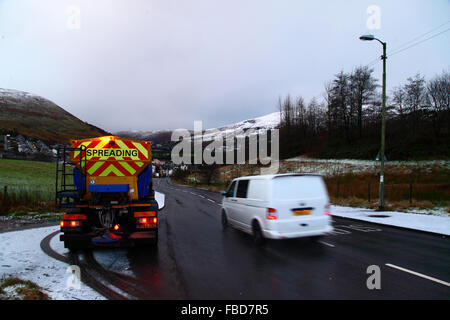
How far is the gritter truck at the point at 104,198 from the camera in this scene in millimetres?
6438

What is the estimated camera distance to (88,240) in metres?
6.46

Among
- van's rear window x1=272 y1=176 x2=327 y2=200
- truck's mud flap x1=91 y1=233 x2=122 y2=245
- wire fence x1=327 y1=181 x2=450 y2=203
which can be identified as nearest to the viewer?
truck's mud flap x1=91 y1=233 x2=122 y2=245

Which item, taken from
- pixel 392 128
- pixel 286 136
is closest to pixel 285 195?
pixel 392 128

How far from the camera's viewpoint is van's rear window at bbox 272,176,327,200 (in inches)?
273

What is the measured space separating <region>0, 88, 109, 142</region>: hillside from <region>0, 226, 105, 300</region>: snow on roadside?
70.6m

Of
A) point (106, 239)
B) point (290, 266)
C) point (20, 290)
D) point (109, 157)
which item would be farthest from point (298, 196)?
point (20, 290)

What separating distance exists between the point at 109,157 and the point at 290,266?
204 inches

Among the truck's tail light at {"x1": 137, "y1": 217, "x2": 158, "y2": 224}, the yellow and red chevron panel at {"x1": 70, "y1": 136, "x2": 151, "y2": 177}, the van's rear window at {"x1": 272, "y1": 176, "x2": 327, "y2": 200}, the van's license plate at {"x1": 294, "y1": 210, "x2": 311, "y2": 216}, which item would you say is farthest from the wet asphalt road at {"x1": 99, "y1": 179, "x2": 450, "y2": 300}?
the yellow and red chevron panel at {"x1": 70, "y1": 136, "x2": 151, "y2": 177}

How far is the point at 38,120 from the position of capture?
106m

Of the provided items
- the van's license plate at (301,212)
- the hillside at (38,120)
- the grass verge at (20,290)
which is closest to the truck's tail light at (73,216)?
the grass verge at (20,290)

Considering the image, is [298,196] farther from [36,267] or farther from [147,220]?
[36,267]

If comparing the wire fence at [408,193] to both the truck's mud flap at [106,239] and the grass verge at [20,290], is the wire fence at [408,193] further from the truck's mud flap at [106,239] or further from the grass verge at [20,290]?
the grass verge at [20,290]

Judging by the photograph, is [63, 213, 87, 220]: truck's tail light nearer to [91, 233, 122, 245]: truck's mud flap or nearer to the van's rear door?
[91, 233, 122, 245]: truck's mud flap
